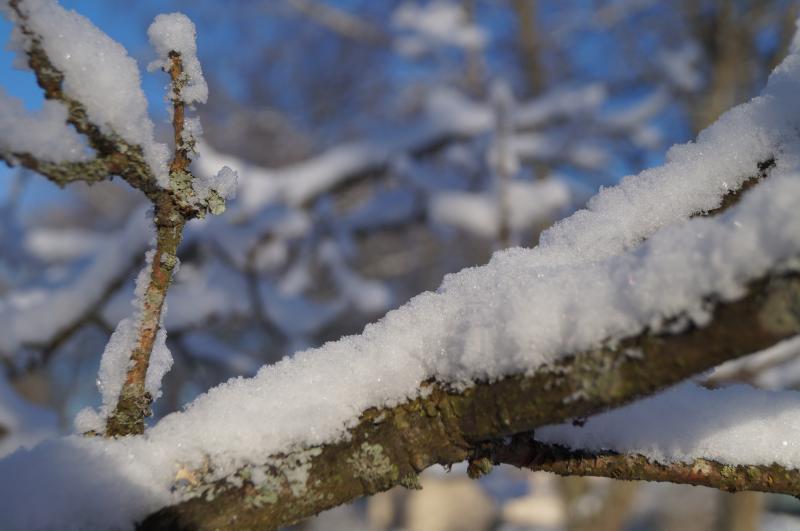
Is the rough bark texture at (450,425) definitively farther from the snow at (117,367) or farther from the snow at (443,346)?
the snow at (117,367)

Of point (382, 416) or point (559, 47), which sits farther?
point (559, 47)

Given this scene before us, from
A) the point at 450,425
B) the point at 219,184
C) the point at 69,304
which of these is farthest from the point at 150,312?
the point at 69,304

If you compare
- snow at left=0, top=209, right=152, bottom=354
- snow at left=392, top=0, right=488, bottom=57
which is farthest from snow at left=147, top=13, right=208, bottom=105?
snow at left=392, top=0, right=488, bottom=57

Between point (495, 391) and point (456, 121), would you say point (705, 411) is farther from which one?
point (456, 121)

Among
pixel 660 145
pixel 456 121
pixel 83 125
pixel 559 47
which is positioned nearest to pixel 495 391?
pixel 83 125

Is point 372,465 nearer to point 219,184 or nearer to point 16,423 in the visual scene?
point 219,184

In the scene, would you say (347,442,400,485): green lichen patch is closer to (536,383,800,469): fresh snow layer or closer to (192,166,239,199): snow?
(536,383,800,469): fresh snow layer
